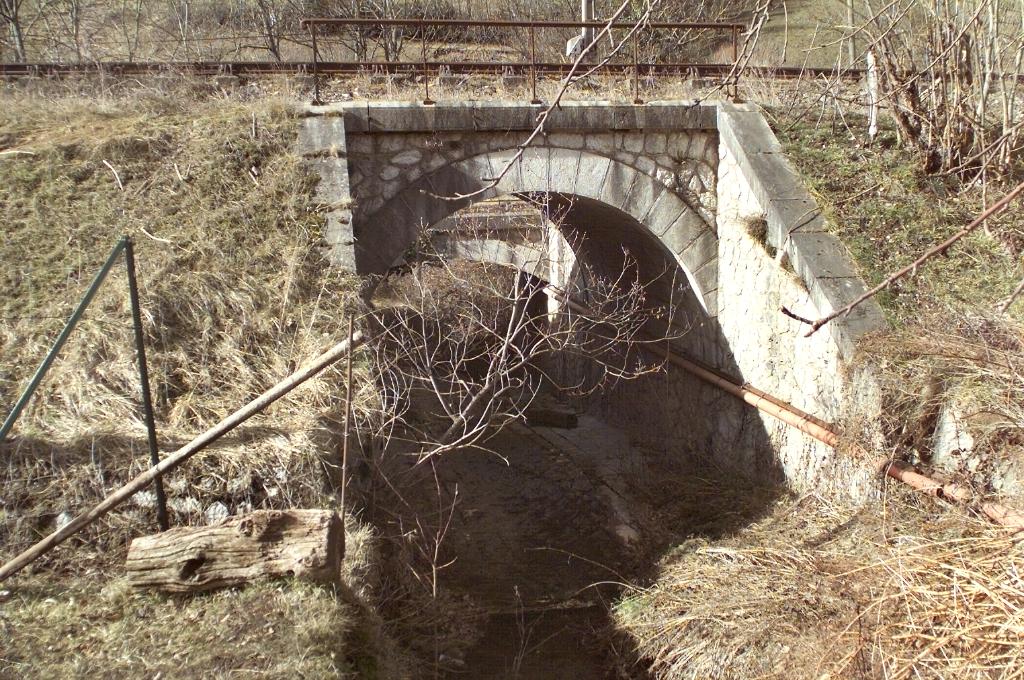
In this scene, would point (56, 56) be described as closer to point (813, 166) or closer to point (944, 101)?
point (813, 166)

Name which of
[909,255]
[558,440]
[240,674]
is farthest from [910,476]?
[558,440]

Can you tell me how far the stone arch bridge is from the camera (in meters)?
6.46

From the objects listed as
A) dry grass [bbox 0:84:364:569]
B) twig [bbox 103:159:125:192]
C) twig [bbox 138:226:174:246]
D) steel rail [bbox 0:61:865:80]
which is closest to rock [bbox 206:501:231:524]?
dry grass [bbox 0:84:364:569]

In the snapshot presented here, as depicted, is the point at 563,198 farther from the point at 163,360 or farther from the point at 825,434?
the point at 163,360

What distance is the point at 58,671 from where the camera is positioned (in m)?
3.71

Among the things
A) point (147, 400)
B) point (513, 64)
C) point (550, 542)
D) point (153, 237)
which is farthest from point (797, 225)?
point (153, 237)

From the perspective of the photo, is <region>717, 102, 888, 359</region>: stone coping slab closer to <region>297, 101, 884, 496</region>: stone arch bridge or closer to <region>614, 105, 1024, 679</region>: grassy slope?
<region>297, 101, 884, 496</region>: stone arch bridge

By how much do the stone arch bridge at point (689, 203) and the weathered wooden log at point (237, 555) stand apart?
2759 millimetres

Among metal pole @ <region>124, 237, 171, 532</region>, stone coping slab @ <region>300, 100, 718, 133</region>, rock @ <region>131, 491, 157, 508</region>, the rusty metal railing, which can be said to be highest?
the rusty metal railing

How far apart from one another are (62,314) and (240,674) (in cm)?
337

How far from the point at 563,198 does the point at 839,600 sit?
4.60 metres

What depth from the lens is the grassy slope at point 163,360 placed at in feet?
13.2

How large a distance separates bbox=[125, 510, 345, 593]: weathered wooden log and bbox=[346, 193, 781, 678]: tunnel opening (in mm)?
1378

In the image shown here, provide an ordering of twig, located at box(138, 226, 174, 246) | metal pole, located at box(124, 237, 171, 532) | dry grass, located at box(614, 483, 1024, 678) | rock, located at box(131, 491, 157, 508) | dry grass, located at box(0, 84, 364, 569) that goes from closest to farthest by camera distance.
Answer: dry grass, located at box(614, 483, 1024, 678), metal pole, located at box(124, 237, 171, 532), rock, located at box(131, 491, 157, 508), dry grass, located at box(0, 84, 364, 569), twig, located at box(138, 226, 174, 246)
